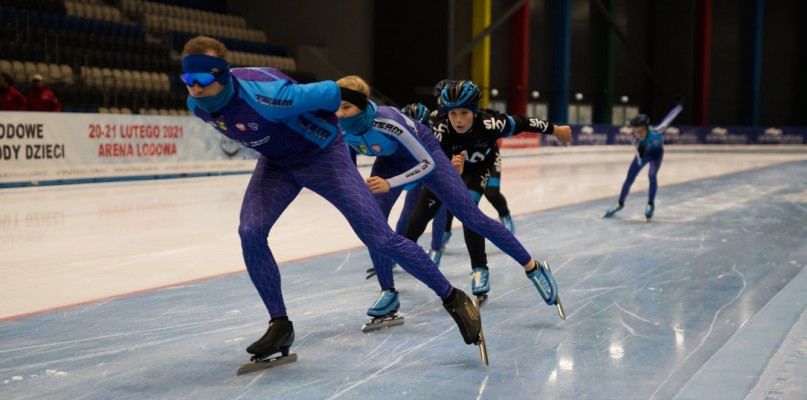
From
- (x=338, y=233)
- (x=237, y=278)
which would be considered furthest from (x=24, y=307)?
(x=338, y=233)

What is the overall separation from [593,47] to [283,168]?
29974 millimetres

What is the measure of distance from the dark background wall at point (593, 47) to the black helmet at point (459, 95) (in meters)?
19.1

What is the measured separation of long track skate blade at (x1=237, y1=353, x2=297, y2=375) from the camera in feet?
11.1

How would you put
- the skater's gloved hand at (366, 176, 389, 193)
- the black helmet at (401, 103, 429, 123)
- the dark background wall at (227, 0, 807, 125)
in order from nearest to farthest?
the skater's gloved hand at (366, 176, 389, 193) → the black helmet at (401, 103, 429, 123) → the dark background wall at (227, 0, 807, 125)

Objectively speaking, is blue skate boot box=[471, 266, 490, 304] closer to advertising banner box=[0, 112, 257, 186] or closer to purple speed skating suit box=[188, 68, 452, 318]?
purple speed skating suit box=[188, 68, 452, 318]

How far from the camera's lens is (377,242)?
11.5ft

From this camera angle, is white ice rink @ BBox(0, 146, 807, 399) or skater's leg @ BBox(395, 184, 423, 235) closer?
white ice rink @ BBox(0, 146, 807, 399)

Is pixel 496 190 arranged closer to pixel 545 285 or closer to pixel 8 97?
pixel 545 285

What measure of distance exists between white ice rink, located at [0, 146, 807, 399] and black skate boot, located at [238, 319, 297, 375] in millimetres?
72

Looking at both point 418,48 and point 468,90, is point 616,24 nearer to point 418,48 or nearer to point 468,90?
point 418,48

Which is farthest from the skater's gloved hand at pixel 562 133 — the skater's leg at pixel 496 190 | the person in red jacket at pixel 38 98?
the person in red jacket at pixel 38 98

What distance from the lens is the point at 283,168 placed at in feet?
11.7

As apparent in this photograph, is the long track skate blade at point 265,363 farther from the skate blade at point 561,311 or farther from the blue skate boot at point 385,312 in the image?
the skate blade at point 561,311

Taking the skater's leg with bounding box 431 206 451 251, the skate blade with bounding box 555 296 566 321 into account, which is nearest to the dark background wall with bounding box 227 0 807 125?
the skater's leg with bounding box 431 206 451 251
